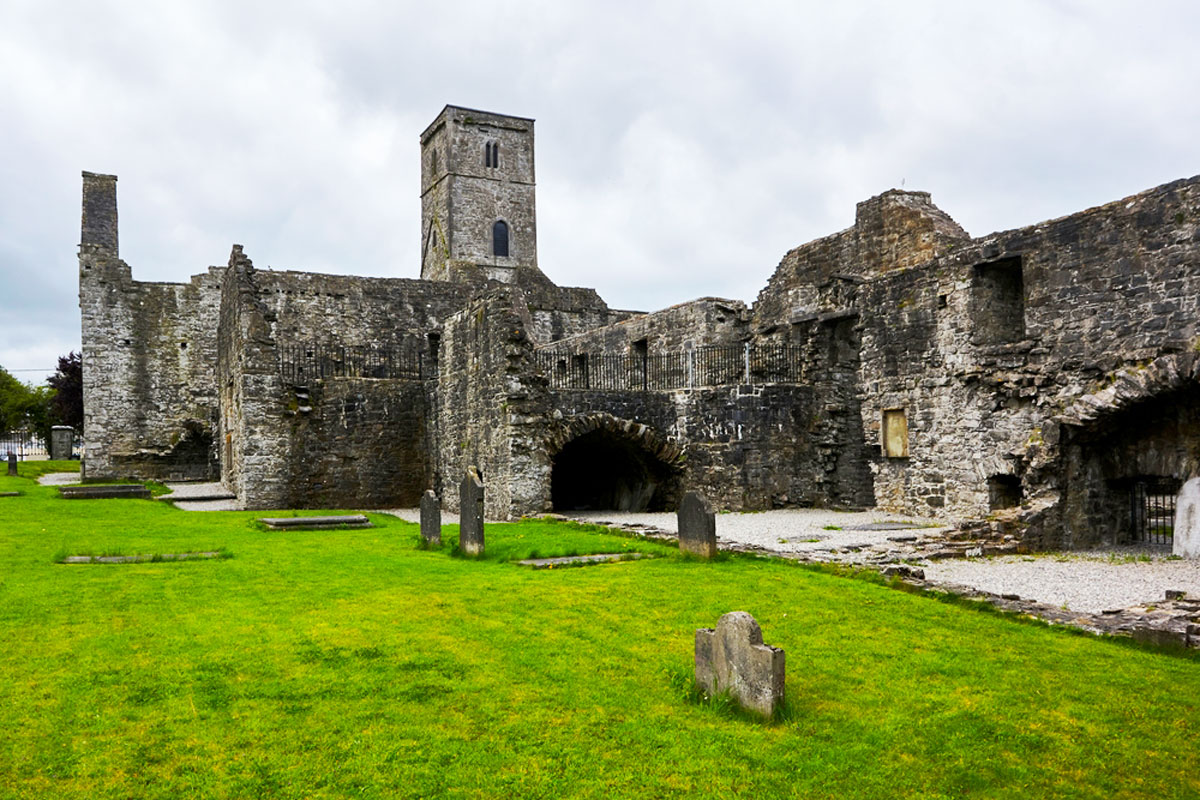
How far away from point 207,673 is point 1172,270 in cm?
1353

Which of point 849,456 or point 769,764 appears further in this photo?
point 849,456

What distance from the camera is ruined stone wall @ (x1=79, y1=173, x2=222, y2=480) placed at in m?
32.3

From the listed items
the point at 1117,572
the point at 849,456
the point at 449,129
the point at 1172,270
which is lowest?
the point at 1117,572

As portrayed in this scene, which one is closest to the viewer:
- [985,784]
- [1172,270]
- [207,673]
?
[985,784]

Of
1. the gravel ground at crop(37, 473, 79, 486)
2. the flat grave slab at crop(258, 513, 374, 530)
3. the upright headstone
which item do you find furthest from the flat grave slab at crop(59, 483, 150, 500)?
the upright headstone

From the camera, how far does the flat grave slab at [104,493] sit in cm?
2158

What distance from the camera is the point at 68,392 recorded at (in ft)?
144

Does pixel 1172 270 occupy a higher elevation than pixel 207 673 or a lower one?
higher

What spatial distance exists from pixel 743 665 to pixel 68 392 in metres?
47.0

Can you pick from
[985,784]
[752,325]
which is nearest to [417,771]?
[985,784]

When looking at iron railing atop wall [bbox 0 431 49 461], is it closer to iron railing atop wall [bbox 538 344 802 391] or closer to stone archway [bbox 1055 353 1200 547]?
iron railing atop wall [bbox 538 344 802 391]

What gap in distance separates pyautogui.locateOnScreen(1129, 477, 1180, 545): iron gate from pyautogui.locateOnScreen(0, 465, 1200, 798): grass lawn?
8439 mm

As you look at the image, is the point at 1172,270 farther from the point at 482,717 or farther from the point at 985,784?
the point at 482,717

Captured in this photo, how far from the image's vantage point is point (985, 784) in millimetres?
4516
